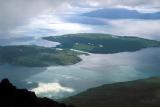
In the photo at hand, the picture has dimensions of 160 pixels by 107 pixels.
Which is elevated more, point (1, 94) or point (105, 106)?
point (1, 94)

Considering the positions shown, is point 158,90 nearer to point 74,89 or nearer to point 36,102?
point 74,89

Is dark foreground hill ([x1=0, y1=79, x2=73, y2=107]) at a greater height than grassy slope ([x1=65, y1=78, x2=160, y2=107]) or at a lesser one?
greater

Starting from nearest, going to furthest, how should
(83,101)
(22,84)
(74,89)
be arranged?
(83,101)
(74,89)
(22,84)

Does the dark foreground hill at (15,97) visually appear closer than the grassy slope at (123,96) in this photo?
Yes

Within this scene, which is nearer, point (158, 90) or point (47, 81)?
point (158, 90)

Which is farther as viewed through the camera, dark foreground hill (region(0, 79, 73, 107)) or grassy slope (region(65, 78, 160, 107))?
grassy slope (region(65, 78, 160, 107))

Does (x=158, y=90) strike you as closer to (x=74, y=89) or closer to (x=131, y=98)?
(x=131, y=98)

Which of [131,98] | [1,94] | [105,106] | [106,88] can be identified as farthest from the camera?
[106,88]

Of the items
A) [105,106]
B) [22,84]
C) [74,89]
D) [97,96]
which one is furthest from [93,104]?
[22,84]
